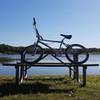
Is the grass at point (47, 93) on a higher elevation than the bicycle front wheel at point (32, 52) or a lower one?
lower

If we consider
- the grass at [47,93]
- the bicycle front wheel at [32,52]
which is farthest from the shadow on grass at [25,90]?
the bicycle front wheel at [32,52]

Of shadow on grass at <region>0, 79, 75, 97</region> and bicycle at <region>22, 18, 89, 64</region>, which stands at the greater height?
bicycle at <region>22, 18, 89, 64</region>

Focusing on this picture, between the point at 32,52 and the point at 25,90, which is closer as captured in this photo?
the point at 25,90

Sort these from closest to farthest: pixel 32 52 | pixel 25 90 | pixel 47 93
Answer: pixel 47 93, pixel 25 90, pixel 32 52

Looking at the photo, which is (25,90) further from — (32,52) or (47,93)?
(32,52)

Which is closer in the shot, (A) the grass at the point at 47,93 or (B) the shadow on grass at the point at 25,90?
(A) the grass at the point at 47,93

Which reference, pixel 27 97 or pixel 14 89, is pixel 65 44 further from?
pixel 27 97

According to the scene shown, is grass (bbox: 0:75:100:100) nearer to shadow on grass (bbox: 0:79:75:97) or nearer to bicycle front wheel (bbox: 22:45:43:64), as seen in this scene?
shadow on grass (bbox: 0:79:75:97)

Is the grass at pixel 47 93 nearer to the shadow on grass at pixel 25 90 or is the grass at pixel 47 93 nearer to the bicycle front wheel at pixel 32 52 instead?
the shadow on grass at pixel 25 90

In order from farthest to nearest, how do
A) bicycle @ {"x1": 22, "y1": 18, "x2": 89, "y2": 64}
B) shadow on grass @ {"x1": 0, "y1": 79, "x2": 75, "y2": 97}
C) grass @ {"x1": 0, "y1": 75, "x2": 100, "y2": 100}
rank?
bicycle @ {"x1": 22, "y1": 18, "x2": 89, "y2": 64}, shadow on grass @ {"x1": 0, "y1": 79, "x2": 75, "y2": 97}, grass @ {"x1": 0, "y1": 75, "x2": 100, "y2": 100}

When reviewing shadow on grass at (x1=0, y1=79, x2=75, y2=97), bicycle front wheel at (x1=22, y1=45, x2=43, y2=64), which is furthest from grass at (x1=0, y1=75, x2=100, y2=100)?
bicycle front wheel at (x1=22, y1=45, x2=43, y2=64)

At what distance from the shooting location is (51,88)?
12.7 m

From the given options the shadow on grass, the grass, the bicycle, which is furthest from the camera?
the bicycle

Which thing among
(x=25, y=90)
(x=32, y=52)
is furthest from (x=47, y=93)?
(x=32, y=52)
